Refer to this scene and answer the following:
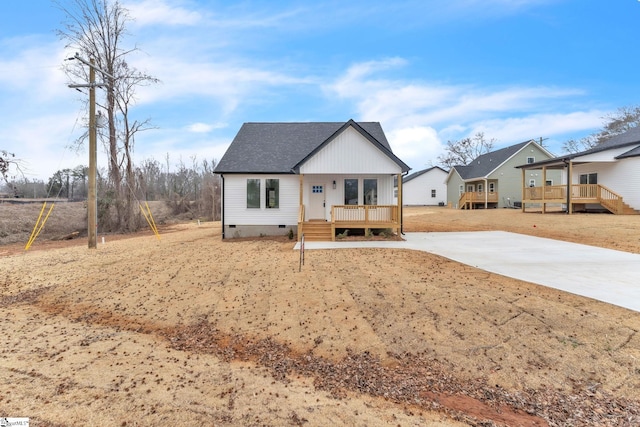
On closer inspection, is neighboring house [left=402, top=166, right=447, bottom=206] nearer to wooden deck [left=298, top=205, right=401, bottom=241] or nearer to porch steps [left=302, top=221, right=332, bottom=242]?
wooden deck [left=298, top=205, right=401, bottom=241]

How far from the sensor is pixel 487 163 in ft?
121

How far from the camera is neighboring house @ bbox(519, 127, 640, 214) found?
20.6 metres

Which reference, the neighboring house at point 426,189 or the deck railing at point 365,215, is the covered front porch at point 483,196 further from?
the deck railing at point 365,215

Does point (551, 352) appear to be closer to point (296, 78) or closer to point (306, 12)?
point (306, 12)

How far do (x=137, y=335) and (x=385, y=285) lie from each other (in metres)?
4.84

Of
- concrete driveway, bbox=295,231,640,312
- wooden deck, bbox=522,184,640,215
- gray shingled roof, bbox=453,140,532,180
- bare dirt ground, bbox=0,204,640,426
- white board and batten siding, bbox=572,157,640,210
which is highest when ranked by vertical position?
gray shingled roof, bbox=453,140,532,180

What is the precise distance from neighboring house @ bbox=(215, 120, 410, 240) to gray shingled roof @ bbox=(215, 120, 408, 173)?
5 centimetres

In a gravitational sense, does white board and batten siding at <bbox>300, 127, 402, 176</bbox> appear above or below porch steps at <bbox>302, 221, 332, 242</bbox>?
above

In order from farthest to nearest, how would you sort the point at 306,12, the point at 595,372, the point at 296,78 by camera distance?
the point at 296,78 → the point at 306,12 → the point at 595,372

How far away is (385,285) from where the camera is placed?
7.24 meters

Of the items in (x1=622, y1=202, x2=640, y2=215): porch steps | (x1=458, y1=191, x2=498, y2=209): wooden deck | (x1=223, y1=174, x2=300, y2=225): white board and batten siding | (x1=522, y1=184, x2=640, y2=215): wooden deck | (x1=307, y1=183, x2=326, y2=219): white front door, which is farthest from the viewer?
(x1=458, y1=191, x2=498, y2=209): wooden deck

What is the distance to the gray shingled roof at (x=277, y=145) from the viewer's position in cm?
1591

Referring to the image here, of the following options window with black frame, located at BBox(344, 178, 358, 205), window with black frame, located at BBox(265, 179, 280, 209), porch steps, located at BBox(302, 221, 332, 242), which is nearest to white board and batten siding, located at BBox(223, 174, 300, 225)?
window with black frame, located at BBox(265, 179, 280, 209)

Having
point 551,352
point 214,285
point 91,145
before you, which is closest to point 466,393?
point 551,352
